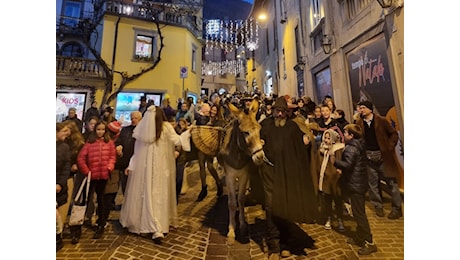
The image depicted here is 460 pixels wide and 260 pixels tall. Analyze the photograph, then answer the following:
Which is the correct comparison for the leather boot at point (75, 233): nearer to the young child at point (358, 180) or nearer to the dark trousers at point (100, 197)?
the dark trousers at point (100, 197)

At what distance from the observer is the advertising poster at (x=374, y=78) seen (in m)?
2.25

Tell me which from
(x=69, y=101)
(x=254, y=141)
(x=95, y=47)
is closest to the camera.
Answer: (x=254, y=141)

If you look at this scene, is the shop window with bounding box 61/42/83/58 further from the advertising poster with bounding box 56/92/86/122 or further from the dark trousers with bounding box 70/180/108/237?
the dark trousers with bounding box 70/180/108/237

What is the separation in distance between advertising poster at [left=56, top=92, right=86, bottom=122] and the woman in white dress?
2.04ft

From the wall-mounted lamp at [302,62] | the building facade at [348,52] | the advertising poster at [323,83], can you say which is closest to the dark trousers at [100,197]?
the building facade at [348,52]

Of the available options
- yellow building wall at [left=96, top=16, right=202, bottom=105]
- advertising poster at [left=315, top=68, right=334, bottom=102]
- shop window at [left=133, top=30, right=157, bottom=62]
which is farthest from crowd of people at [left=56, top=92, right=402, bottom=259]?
advertising poster at [left=315, top=68, right=334, bottom=102]

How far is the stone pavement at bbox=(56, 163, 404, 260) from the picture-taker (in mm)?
1729

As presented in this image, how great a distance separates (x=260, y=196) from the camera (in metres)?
2.23

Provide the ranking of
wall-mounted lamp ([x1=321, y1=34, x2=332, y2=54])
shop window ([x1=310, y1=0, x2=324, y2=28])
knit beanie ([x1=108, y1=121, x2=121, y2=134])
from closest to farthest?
knit beanie ([x1=108, y1=121, x2=121, y2=134]), wall-mounted lamp ([x1=321, y1=34, x2=332, y2=54]), shop window ([x1=310, y1=0, x2=324, y2=28])

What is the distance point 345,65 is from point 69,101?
157 inches

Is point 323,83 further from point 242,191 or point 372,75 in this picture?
point 242,191
